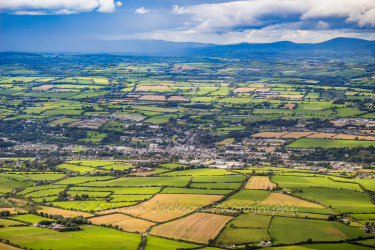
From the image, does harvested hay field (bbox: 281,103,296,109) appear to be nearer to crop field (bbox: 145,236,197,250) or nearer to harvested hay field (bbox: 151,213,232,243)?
harvested hay field (bbox: 151,213,232,243)

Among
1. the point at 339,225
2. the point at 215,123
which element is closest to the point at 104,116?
the point at 215,123

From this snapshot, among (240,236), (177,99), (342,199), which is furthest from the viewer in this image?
(177,99)

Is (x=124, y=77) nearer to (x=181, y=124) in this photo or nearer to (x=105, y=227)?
(x=181, y=124)

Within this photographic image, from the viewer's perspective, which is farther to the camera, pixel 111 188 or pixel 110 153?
pixel 110 153

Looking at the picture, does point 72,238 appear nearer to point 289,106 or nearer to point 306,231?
point 306,231

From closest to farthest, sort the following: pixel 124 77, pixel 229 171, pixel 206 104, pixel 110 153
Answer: pixel 229 171, pixel 110 153, pixel 206 104, pixel 124 77

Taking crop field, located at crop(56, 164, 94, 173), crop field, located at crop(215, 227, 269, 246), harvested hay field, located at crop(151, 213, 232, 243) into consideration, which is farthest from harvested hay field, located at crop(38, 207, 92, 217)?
crop field, located at crop(56, 164, 94, 173)

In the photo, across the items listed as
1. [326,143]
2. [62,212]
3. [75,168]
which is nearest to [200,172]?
[75,168]
